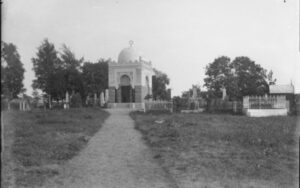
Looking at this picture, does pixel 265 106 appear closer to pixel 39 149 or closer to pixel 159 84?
pixel 39 149

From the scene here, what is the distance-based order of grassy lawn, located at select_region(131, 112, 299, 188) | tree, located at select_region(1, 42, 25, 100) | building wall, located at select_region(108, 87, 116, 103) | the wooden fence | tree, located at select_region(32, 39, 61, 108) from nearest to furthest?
tree, located at select_region(1, 42, 25, 100) → grassy lawn, located at select_region(131, 112, 299, 188) → the wooden fence → tree, located at select_region(32, 39, 61, 108) → building wall, located at select_region(108, 87, 116, 103)

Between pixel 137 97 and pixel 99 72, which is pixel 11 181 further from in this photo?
pixel 99 72

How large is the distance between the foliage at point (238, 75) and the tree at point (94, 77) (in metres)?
11.0

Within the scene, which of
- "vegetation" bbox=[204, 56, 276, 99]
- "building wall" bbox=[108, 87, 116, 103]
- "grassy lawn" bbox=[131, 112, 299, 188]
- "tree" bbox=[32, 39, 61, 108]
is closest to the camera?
"grassy lawn" bbox=[131, 112, 299, 188]

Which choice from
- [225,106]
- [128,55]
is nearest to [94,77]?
[128,55]

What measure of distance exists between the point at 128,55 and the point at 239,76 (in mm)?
12461

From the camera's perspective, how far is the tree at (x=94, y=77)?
36.6 m

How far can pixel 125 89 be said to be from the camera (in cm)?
3148

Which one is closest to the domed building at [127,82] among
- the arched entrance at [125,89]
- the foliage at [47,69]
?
the arched entrance at [125,89]

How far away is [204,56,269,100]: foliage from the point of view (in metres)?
35.9

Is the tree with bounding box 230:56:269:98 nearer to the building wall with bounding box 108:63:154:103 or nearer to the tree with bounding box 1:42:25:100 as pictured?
the building wall with bounding box 108:63:154:103

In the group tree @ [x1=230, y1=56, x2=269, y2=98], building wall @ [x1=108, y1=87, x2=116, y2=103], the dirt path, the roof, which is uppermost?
tree @ [x1=230, y1=56, x2=269, y2=98]

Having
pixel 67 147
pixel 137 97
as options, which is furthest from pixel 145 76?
pixel 67 147

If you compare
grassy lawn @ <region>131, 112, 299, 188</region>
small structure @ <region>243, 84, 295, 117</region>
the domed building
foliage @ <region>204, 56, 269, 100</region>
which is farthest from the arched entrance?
grassy lawn @ <region>131, 112, 299, 188</region>
